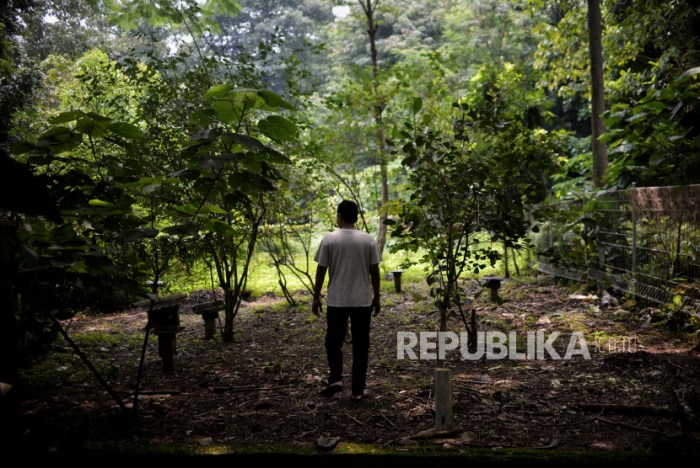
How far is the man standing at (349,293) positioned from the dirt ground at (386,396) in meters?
0.25

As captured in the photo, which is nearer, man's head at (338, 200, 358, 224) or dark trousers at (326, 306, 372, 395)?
dark trousers at (326, 306, 372, 395)

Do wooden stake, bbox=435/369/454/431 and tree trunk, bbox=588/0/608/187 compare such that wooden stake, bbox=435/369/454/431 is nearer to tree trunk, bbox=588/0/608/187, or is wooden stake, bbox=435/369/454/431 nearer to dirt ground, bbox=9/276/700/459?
dirt ground, bbox=9/276/700/459

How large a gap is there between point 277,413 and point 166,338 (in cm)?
165

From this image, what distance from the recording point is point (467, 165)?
15.6 ft

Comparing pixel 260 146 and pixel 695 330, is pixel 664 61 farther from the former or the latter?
pixel 260 146

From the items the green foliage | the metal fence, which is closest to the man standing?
the metal fence

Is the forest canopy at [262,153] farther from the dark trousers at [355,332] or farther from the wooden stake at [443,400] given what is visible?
the wooden stake at [443,400]

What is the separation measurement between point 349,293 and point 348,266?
0.70 ft

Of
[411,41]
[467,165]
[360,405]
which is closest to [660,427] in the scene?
[360,405]

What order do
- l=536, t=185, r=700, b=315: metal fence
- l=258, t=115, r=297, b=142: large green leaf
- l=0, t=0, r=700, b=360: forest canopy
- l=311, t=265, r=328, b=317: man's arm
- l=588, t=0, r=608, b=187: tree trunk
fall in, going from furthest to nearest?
l=588, t=0, r=608, b=187: tree trunk
l=536, t=185, r=700, b=315: metal fence
l=311, t=265, r=328, b=317: man's arm
l=0, t=0, r=700, b=360: forest canopy
l=258, t=115, r=297, b=142: large green leaf

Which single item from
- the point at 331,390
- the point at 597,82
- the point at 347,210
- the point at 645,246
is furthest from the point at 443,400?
the point at 597,82

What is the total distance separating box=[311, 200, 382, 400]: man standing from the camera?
4.31 m

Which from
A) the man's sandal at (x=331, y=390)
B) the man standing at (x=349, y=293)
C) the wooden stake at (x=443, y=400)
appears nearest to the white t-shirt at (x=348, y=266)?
the man standing at (x=349, y=293)

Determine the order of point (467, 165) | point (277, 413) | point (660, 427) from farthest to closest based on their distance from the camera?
point (467, 165) < point (277, 413) < point (660, 427)
